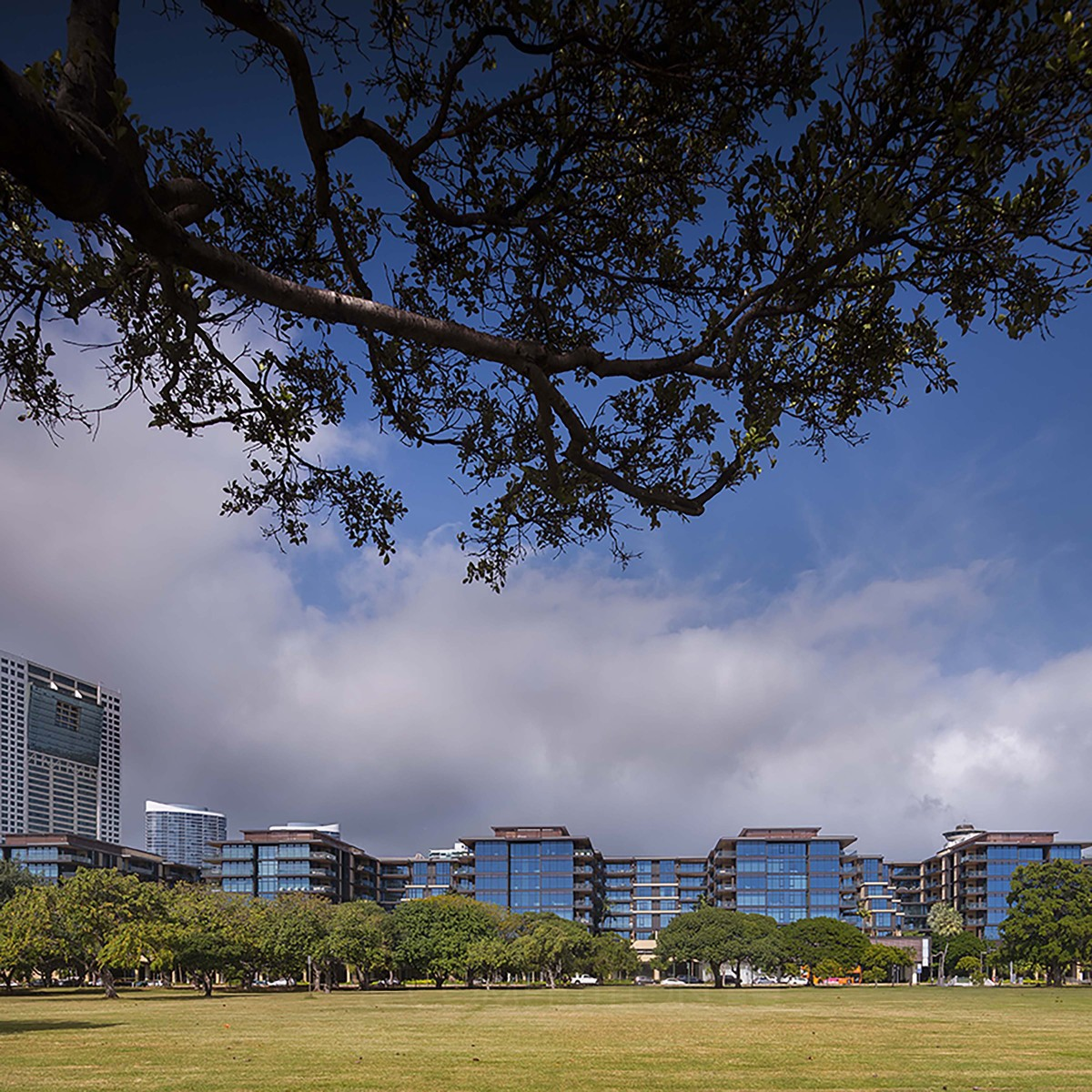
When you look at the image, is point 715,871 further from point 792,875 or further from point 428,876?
point 428,876

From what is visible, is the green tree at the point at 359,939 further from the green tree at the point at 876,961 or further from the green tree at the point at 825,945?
the green tree at the point at 876,961

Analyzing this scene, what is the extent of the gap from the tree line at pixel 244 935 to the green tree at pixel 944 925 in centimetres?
5343

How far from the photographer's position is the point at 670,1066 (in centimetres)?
2239

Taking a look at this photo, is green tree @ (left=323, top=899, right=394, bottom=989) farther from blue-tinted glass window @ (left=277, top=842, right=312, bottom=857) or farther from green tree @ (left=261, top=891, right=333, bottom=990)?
blue-tinted glass window @ (left=277, top=842, right=312, bottom=857)

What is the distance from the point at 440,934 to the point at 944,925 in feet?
245

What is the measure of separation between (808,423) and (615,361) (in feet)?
8.59

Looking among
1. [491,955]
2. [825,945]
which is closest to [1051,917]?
[825,945]

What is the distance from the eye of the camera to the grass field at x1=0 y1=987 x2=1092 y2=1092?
65.7 ft

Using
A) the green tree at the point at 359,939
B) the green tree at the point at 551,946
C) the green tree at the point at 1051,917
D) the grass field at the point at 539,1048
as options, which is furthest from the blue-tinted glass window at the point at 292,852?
the grass field at the point at 539,1048

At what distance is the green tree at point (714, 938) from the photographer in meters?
84.8

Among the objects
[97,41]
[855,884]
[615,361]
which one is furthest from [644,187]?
[855,884]

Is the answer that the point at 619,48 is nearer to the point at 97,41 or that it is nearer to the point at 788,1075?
the point at 97,41

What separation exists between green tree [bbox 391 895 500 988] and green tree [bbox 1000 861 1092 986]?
1538 inches

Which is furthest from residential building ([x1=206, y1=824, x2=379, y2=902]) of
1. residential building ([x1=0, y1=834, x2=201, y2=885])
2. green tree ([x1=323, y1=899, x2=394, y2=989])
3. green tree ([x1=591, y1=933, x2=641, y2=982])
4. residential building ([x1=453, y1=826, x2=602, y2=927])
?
green tree ([x1=323, y1=899, x2=394, y2=989])
